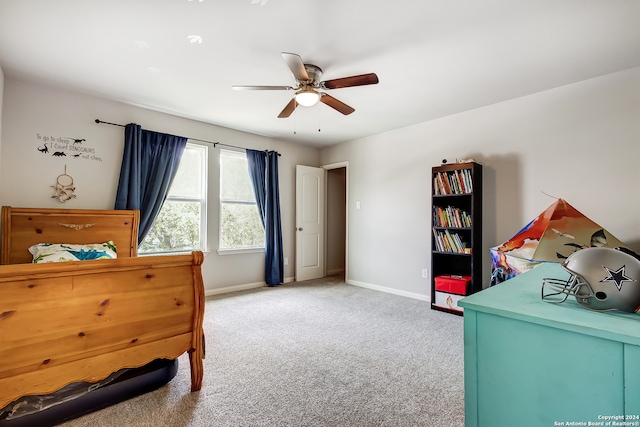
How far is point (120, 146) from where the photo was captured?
138 inches

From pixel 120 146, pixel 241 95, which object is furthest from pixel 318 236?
pixel 120 146

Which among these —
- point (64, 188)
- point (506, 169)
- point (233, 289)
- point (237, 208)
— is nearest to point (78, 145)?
point (64, 188)

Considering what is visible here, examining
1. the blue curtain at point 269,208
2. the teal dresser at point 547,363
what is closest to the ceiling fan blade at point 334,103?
the blue curtain at point 269,208

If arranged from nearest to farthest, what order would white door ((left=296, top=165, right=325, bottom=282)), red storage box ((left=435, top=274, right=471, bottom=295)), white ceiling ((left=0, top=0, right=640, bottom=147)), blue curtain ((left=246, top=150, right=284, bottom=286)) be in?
white ceiling ((left=0, top=0, right=640, bottom=147)) → red storage box ((left=435, top=274, right=471, bottom=295)) → blue curtain ((left=246, top=150, right=284, bottom=286)) → white door ((left=296, top=165, right=325, bottom=282))

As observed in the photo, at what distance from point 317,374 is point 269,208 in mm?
3004

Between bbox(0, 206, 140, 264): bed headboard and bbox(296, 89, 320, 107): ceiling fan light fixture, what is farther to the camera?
bbox(0, 206, 140, 264): bed headboard

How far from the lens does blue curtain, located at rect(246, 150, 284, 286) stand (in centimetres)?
473

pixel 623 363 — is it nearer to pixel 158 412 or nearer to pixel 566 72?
pixel 158 412

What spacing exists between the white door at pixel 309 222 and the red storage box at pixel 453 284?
2342mm

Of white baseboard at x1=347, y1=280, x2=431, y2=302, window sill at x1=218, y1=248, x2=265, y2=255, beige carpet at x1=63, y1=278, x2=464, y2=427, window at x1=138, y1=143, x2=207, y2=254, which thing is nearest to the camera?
beige carpet at x1=63, y1=278, x2=464, y2=427

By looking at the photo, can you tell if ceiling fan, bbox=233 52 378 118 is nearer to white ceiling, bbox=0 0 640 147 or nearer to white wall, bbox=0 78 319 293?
white ceiling, bbox=0 0 640 147

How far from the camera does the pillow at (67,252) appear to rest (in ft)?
8.01

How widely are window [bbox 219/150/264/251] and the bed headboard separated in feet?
4.17

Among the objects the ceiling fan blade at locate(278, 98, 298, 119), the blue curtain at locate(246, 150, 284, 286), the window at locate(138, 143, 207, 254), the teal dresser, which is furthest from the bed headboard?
the teal dresser
